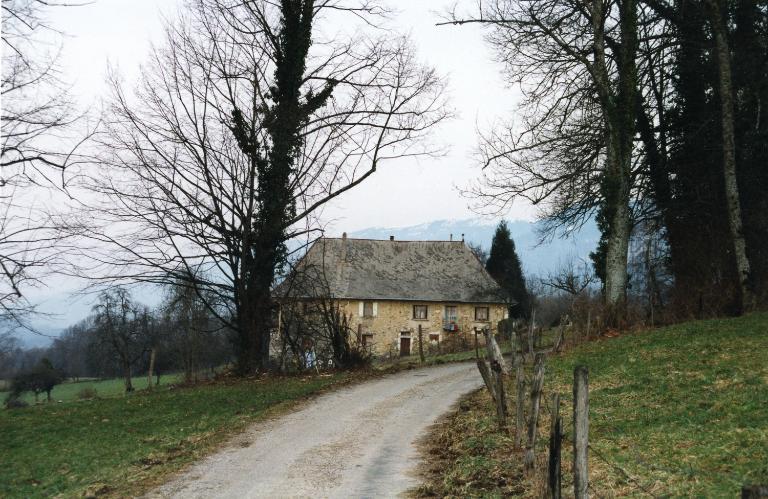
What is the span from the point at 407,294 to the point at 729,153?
34.8 metres

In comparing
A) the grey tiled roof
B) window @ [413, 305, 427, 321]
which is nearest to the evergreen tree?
the grey tiled roof

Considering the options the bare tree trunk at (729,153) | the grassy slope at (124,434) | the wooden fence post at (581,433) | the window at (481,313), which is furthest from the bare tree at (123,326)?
the wooden fence post at (581,433)

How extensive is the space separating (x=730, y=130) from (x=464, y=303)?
34.8 m

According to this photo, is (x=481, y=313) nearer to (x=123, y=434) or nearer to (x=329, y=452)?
(x=123, y=434)

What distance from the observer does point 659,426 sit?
9.69 metres

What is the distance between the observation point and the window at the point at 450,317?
5338cm

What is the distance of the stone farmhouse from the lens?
52750 millimetres

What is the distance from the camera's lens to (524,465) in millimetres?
8781

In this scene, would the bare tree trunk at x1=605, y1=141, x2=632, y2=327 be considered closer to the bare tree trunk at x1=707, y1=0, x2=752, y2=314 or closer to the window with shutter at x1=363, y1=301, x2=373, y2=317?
the bare tree trunk at x1=707, y1=0, x2=752, y2=314

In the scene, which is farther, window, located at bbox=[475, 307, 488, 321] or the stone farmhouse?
window, located at bbox=[475, 307, 488, 321]

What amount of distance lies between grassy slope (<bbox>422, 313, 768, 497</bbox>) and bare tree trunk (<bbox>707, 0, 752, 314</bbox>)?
3.70 metres

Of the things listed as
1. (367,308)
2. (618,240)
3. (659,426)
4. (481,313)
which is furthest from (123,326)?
(659,426)

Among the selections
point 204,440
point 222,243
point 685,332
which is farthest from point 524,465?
point 222,243

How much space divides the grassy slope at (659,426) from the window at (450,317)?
1445 inches
